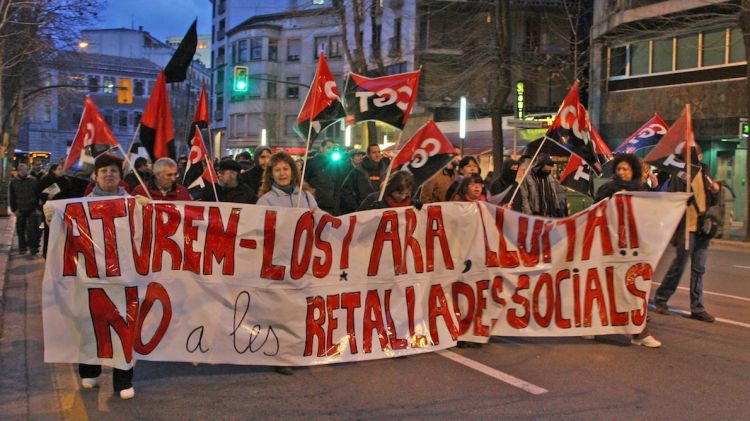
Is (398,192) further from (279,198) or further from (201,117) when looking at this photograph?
(201,117)

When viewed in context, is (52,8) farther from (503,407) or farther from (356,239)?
(503,407)

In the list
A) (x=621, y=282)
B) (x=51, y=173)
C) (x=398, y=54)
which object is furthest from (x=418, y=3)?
(x=621, y=282)

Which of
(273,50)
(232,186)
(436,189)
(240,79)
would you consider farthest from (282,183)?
(273,50)

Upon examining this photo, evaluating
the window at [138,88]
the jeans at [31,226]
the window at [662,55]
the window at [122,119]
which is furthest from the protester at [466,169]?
the window at [122,119]

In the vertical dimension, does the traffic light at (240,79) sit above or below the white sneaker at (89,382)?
above

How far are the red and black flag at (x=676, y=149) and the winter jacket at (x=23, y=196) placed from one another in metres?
10.5

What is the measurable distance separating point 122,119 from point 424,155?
276 feet

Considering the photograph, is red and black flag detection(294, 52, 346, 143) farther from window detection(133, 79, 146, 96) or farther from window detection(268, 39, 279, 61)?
window detection(133, 79, 146, 96)

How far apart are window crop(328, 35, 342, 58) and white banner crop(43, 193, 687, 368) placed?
168 feet

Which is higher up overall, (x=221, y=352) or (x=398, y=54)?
(x=398, y=54)

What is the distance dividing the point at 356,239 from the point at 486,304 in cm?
137

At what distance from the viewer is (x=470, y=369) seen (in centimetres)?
585

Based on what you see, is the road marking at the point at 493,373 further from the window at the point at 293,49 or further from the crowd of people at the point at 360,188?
the window at the point at 293,49

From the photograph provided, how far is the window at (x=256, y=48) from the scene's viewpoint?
63.2 m
